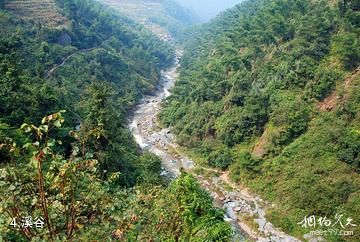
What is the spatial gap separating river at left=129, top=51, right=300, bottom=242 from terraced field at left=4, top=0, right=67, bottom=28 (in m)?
17.0

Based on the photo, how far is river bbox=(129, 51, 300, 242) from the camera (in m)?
24.1

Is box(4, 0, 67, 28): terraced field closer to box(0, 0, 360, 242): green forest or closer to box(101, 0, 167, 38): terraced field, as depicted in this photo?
box(0, 0, 360, 242): green forest

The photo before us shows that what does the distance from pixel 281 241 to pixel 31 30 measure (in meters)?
37.8

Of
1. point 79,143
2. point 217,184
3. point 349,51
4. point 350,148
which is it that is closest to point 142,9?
point 349,51

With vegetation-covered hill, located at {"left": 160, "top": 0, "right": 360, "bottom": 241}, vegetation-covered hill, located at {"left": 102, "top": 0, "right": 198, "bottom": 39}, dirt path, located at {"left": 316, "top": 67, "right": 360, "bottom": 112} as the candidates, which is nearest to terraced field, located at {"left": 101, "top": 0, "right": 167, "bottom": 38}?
vegetation-covered hill, located at {"left": 102, "top": 0, "right": 198, "bottom": 39}

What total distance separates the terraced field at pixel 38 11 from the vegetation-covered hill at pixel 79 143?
0.21m

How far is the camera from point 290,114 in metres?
29.3

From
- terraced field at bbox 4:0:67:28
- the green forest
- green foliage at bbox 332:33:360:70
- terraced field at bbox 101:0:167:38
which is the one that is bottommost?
terraced field at bbox 101:0:167:38

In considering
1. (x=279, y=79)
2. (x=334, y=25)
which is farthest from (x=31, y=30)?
(x=334, y=25)

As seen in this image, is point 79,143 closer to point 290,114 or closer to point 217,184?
point 217,184

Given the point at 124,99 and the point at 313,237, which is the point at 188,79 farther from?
the point at 313,237

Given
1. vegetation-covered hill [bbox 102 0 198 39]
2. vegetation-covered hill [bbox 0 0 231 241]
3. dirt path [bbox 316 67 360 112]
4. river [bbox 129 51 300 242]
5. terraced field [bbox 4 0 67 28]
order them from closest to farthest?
vegetation-covered hill [bbox 0 0 231 241]
river [bbox 129 51 300 242]
dirt path [bbox 316 67 360 112]
terraced field [bbox 4 0 67 28]
vegetation-covered hill [bbox 102 0 198 39]

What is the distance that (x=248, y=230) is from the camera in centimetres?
2447

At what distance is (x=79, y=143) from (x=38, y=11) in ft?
161
